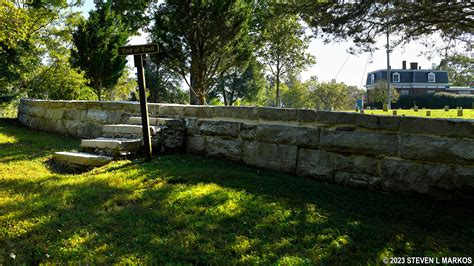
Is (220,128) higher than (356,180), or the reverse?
(220,128)

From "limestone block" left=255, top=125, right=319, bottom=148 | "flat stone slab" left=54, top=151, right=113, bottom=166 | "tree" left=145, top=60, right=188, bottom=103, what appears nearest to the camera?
"limestone block" left=255, top=125, right=319, bottom=148

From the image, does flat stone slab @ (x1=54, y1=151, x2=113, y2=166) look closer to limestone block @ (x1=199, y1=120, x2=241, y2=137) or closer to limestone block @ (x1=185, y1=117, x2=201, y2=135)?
limestone block @ (x1=185, y1=117, x2=201, y2=135)

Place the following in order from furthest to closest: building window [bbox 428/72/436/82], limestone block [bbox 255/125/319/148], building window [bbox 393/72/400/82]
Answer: building window [bbox 428/72/436/82], building window [bbox 393/72/400/82], limestone block [bbox 255/125/319/148]

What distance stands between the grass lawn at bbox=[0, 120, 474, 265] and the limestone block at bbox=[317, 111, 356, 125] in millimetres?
864

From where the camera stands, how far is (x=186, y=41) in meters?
13.1

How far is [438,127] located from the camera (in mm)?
3828

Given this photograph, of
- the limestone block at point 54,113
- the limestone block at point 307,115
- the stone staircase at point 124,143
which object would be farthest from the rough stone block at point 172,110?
the limestone block at point 54,113

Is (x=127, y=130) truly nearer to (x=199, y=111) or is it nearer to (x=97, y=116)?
(x=199, y=111)

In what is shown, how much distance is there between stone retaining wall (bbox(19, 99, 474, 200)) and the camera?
3.77 m

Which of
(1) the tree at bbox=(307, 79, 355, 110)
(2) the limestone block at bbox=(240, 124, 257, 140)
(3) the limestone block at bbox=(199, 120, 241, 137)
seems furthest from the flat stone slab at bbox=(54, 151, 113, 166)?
(1) the tree at bbox=(307, 79, 355, 110)

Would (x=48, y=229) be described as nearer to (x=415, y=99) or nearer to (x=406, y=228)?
(x=406, y=228)

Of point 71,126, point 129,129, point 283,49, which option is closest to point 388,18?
point 129,129

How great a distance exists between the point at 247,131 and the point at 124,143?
6.66ft

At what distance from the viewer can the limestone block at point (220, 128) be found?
555 centimetres
